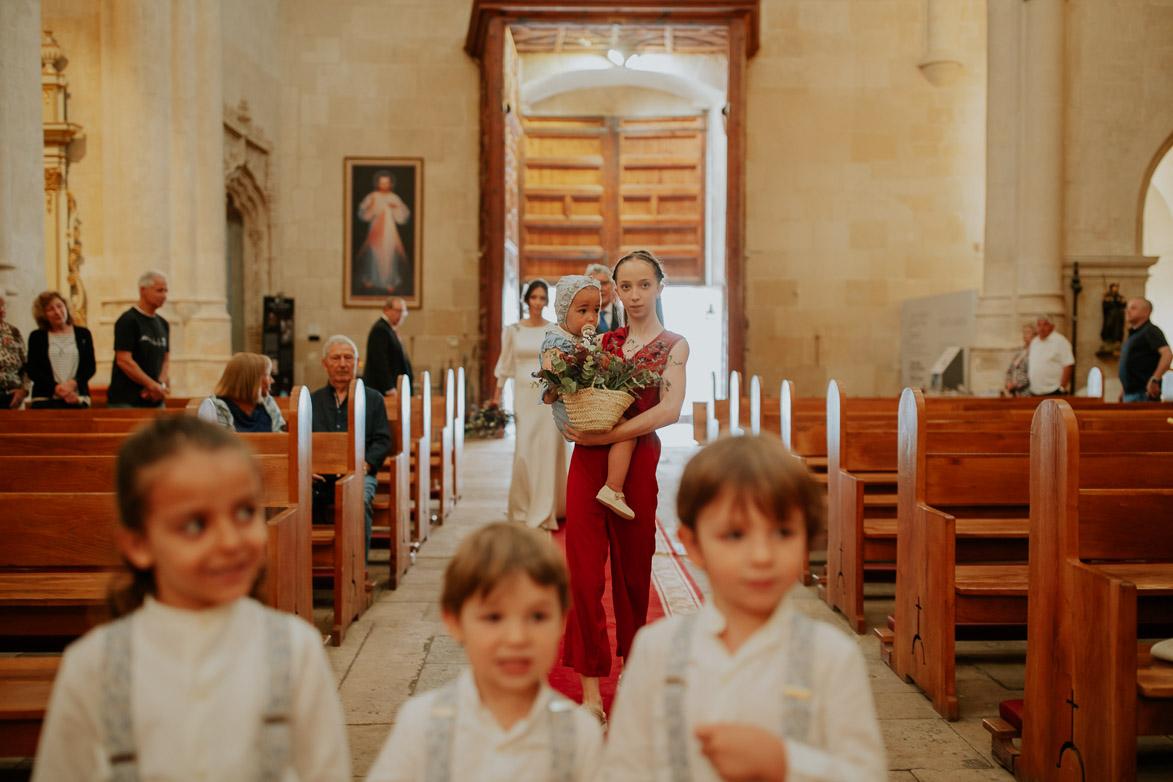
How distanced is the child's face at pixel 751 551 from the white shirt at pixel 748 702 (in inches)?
2.1

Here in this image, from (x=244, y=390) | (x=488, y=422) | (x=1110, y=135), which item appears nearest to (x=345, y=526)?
(x=244, y=390)

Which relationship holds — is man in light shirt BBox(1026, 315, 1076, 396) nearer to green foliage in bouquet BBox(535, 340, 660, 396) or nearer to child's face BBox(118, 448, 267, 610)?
green foliage in bouquet BBox(535, 340, 660, 396)

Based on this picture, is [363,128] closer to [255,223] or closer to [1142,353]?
[255,223]

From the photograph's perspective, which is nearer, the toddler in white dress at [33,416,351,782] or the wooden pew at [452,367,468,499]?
the toddler in white dress at [33,416,351,782]

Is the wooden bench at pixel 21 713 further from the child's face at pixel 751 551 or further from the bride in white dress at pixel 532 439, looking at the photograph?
the bride in white dress at pixel 532 439

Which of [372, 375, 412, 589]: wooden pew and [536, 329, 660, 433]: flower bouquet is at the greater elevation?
[536, 329, 660, 433]: flower bouquet

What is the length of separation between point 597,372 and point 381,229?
11.2 m

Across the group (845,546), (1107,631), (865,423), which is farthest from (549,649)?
(865,423)

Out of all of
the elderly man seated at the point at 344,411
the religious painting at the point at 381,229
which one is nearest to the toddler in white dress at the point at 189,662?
the elderly man seated at the point at 344,411

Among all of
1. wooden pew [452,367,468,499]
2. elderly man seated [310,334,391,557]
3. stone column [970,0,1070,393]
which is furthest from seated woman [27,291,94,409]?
stone column [970,0,1070,393]

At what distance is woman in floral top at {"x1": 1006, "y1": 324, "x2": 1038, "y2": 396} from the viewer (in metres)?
9.52

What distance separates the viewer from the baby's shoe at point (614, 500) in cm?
319

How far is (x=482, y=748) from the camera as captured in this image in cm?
148

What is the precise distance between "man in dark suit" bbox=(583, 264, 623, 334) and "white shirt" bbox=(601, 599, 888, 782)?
3.86m
